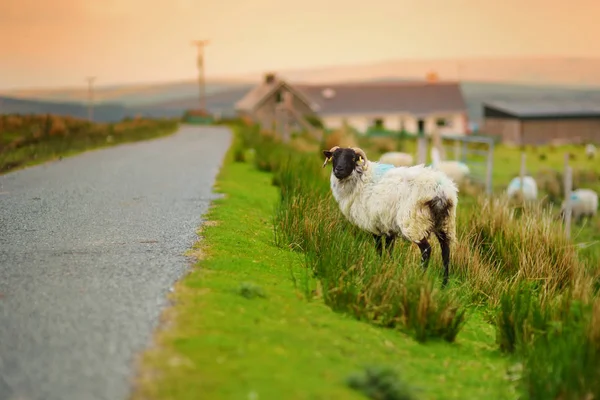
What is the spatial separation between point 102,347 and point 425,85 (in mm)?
73920

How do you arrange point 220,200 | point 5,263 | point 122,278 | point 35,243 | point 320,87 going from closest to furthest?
point 122,278 < point 5,263 < point 35,243 < point 220,200 < point 320,87

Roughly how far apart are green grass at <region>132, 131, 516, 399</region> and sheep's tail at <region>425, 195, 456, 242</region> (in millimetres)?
1114

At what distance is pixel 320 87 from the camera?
249 feet

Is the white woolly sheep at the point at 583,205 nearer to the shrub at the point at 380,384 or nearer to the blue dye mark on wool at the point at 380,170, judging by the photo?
the blue dye mark on wool at the point at 380,170

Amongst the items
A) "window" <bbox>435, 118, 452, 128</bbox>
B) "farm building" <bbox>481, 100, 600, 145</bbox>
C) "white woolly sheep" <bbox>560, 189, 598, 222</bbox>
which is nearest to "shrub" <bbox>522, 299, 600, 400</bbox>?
"white woolly sheep" <bbox>560, 189, 598, 222</bbox>

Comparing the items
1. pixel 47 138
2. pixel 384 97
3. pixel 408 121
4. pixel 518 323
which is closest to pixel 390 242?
pixel 518 323

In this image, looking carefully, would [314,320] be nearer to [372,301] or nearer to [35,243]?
[372,301]

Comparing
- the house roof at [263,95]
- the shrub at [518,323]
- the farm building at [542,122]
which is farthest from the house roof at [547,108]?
A: the shrub at [518,323]

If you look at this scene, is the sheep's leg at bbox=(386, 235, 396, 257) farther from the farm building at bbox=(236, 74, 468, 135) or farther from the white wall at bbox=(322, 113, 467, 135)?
the white wall at bbox=(322, 113, 467, 135)

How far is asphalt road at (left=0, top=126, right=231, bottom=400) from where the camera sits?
5.44 meters

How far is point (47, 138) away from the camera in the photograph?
26312 millimetres

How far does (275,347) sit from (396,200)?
407cm

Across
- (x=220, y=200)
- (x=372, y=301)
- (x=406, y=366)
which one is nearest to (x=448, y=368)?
(x=406, y=366)

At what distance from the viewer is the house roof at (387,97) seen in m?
72.6
